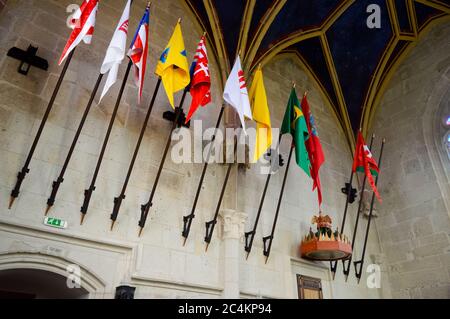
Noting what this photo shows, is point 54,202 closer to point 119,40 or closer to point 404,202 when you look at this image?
point 119,40

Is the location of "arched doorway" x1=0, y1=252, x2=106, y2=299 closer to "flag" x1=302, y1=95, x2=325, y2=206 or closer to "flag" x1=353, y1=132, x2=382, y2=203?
"flag" x1=302, y1=95, x2=325, y2=206

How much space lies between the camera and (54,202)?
13.3 feet

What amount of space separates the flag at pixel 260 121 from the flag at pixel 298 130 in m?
0.46

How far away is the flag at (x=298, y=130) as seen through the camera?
5.39 metres

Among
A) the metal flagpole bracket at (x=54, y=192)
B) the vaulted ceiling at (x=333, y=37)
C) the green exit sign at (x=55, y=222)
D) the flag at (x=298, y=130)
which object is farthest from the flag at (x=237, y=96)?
the green exit sign at (x=55, y=222)

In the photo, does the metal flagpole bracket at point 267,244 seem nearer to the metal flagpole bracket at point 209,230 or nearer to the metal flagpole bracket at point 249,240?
the metal flagpole bracket at point 249,240

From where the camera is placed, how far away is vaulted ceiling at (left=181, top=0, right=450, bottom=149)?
6668 millimetres

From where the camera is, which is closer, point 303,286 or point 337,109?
point 303,286

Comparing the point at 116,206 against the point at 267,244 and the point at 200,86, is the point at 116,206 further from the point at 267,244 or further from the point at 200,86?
the point at 267,244

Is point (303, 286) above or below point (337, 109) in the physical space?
below

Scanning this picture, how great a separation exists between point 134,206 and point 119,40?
1975 mm

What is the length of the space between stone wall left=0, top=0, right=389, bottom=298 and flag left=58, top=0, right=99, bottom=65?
33.1 inches

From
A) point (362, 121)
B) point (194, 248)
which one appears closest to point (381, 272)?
point (362, 121)
